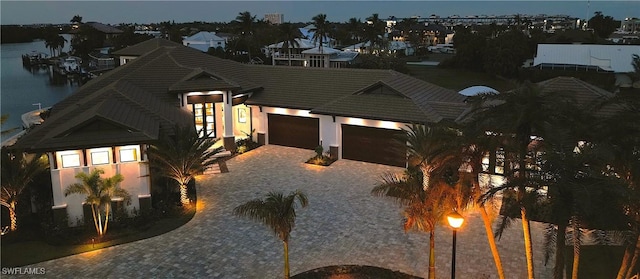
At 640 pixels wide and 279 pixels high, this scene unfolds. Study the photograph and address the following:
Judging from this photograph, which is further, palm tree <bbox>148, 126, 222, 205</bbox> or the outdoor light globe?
palm tree <bbox>148, 126, 222, 205</bbox>

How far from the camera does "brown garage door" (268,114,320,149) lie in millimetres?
26797

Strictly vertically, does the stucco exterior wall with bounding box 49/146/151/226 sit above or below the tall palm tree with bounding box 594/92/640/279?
below

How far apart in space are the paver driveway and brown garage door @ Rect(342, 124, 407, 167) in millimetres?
4148

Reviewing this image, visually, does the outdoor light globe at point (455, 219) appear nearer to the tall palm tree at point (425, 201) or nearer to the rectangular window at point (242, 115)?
the tall palm tree at point (425, 201)

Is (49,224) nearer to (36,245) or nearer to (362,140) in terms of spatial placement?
(36,245)

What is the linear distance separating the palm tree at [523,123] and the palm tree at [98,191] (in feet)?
38.6

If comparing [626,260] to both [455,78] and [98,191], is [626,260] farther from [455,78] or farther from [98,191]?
[455,78]

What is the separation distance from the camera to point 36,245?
1585 cm

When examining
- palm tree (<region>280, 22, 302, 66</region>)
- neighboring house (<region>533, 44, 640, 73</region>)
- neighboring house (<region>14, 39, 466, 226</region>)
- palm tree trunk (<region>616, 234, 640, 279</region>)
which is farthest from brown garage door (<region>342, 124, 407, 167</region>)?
palm tree (<region>280, 22, 302, 66</region>)

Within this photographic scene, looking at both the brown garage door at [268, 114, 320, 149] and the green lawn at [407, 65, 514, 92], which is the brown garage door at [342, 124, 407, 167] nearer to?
the brown garage door at [268, 114, 320, 149]

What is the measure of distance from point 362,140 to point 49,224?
46.1 feet

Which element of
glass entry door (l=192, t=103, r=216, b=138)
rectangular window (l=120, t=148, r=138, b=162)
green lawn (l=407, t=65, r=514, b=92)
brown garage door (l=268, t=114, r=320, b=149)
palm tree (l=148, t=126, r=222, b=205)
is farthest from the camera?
green lawn (l=407, t=65, r=514, b=92)

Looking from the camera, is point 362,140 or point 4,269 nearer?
point 4,269

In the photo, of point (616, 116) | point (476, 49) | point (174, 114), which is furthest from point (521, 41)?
point (616, 116)
